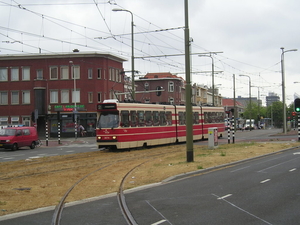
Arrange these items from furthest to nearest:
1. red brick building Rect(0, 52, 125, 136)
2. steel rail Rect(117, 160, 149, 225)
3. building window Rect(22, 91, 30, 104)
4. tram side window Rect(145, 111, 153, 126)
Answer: building window Rect(22, 91, 30, 104)
red brick building Rect(0, 52, 125, 136)
tram side window Rect(145, 111, 153, 126)
steel rail Rect(117, 160, 149, 225)

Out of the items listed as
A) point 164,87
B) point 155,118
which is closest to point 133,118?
point 155,118

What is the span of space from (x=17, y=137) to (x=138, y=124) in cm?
1034

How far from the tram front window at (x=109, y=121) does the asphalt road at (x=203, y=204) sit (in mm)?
11651

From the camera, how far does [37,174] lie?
15000 millimetres

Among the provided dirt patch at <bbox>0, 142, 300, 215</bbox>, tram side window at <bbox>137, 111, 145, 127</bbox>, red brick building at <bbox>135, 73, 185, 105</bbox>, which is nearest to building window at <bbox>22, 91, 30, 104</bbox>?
red brick building at <bbox>135, 73, 185, 105</bbox>

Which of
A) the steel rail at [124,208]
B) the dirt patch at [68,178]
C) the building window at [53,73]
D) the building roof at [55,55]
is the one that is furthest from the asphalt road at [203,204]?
the building window at [53,73]

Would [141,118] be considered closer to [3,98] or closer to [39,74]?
[39,74]

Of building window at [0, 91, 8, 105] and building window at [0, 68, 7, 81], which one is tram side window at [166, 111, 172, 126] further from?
building window at [0, 68, 7, 81]

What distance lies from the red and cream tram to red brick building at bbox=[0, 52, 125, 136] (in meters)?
23.7

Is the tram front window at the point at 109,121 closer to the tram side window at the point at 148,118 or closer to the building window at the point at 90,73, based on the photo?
the tram side window at the point at 148,118

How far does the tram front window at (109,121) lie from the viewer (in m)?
24.5

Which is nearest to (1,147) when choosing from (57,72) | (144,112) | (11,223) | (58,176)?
(144,112)

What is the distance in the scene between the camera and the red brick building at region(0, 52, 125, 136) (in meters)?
55.0

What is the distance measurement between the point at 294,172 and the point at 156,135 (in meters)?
15.0
